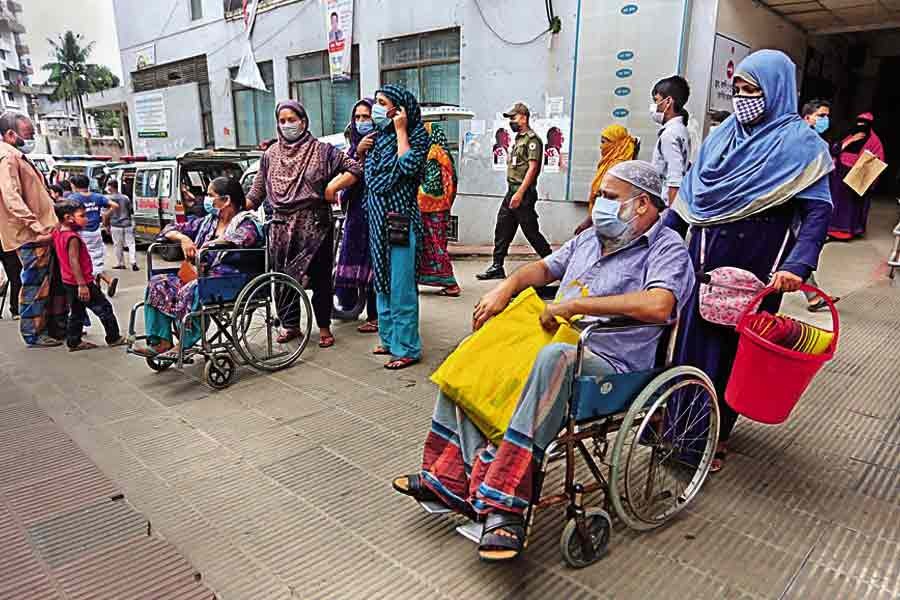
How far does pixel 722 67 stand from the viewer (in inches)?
238

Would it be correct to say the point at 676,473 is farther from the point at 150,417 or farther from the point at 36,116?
the point at 36,116

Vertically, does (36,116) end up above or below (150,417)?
above

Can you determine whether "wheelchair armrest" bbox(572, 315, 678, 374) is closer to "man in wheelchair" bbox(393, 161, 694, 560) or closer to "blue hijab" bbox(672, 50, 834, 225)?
"man in wheelchair" bbox(393, 161, 694, 560)

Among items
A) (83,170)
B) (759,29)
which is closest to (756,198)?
(759,29)

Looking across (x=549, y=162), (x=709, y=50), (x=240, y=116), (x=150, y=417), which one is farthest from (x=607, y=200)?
(x=240, y=116)

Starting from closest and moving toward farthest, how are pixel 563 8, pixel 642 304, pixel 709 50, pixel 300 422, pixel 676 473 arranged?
1. pixel 642 304
2. pixel 676 473
3. pixel 300 422
4. pixel 709 50
5. pixel 563 8

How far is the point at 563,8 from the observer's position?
7246mm

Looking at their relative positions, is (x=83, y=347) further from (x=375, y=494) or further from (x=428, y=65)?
(x=428, y=65)

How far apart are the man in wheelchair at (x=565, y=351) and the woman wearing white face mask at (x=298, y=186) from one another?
6.71 ft

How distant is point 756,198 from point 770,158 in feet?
0.51

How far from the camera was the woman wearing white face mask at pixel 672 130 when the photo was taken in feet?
12.8

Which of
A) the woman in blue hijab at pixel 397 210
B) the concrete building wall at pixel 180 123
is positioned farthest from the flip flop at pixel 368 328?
Result: the concrete building wall at pixel 180 123

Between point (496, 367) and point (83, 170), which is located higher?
point (83, 170)

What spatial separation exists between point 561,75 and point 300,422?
238 inches
